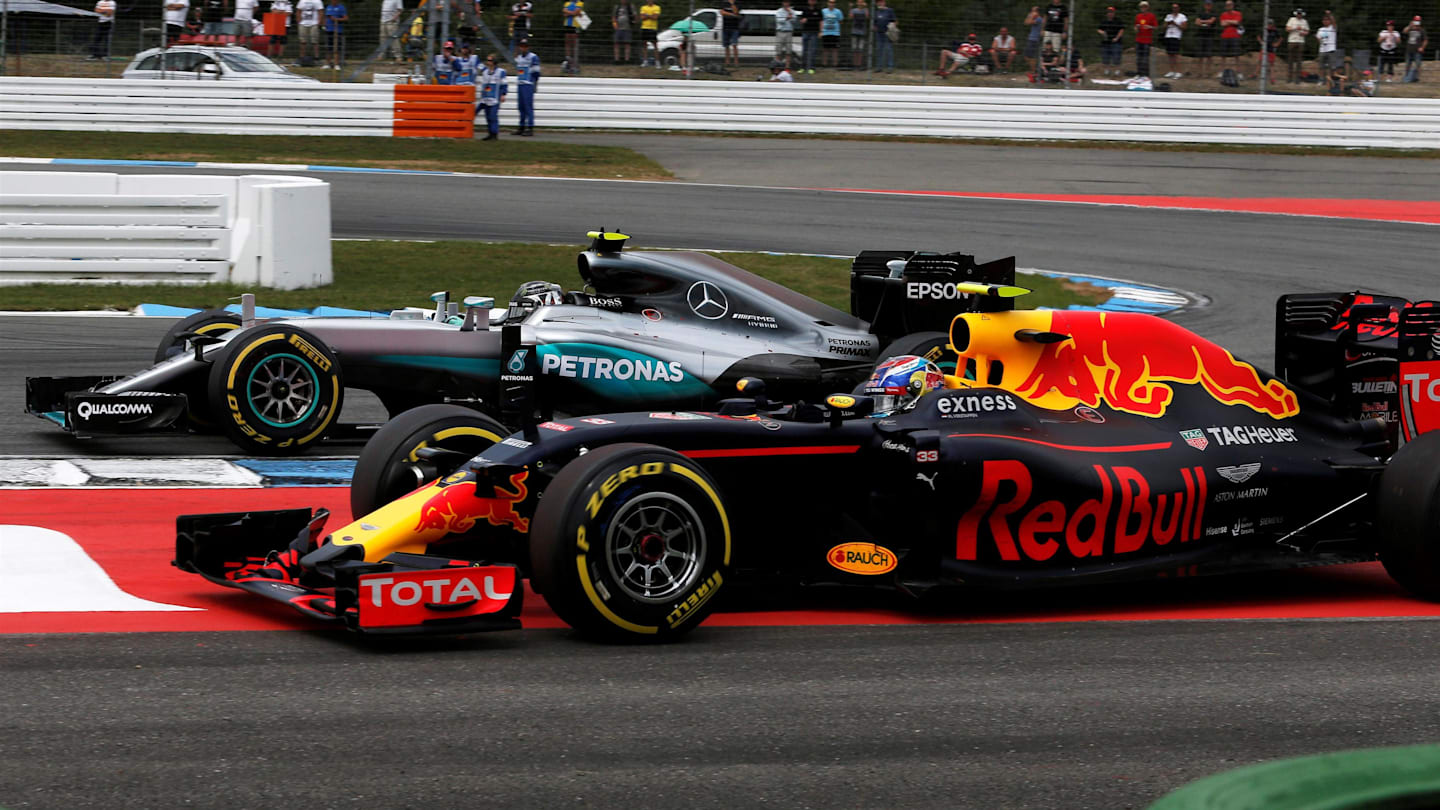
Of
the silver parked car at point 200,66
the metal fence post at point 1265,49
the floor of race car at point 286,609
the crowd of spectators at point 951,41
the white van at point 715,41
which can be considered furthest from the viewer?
the white van at point 715,41

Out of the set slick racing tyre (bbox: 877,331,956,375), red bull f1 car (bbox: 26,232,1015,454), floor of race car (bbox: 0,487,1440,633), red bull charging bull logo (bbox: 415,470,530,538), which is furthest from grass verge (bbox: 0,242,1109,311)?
red bull charging bull logo (bbox: 415,470,530,538)

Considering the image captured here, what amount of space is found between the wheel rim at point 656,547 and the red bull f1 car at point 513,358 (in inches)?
140

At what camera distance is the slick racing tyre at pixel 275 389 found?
10164 millimetres

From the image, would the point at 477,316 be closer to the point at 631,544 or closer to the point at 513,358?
the point at 513,358

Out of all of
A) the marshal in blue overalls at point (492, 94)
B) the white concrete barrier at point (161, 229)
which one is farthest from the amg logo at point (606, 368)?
the marshal in blue overalls at point (492, 94)

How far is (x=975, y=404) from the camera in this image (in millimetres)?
7184

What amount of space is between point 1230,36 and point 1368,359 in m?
24.6

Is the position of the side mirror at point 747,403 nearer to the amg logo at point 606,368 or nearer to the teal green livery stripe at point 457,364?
the amg logo at point 606,368

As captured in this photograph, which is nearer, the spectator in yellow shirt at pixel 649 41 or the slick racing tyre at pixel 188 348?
the slick racing tyre at pixel 188 348

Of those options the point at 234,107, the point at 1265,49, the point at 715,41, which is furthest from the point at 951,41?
the point at 234,107

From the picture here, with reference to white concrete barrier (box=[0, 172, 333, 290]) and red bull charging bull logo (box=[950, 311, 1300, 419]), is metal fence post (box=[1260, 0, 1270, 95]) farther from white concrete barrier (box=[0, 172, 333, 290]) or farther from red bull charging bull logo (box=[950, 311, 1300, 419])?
red bull charging bull logo (box=[950, 311, 1300, 419])

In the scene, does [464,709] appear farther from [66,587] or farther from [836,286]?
[836,286]

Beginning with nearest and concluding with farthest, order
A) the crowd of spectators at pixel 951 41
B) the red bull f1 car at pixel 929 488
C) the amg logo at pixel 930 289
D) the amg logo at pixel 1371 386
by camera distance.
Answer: the red bull f1 car at pixel 929 488 < the amg logo at pixel 1371 386 < the amg logo at pixel 930 289 < the crowd of spectators at pixel 951 41

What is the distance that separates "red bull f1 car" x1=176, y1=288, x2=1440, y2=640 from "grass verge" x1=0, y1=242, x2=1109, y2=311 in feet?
28.4
